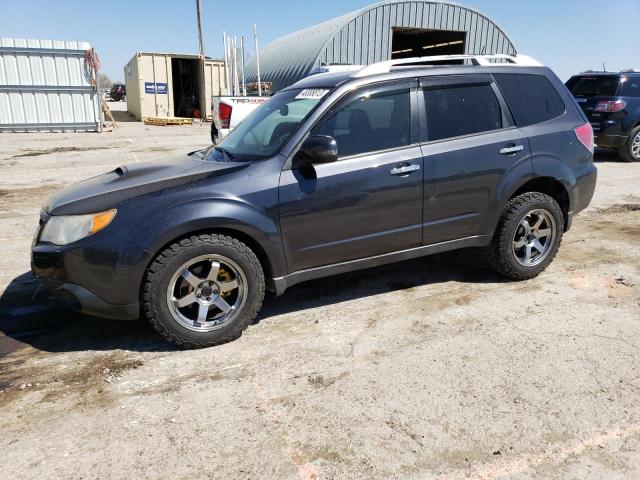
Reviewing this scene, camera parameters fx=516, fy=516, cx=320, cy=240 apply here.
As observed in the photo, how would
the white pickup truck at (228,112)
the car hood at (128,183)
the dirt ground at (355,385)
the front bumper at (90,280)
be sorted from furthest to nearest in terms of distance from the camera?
the white pickup truck at (228,112) → the car hood at (128,183) → the front bumper at (90,280) → the dirt ground at (355,385)

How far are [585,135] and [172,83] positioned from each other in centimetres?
2450

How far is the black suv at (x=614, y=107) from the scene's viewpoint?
1106cm

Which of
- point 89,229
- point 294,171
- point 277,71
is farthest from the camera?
point 277,71

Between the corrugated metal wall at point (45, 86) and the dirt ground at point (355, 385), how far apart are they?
16991 millimetres

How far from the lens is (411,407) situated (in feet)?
9.29

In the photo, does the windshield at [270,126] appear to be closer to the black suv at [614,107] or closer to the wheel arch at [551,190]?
the wheel arch at [551,190]

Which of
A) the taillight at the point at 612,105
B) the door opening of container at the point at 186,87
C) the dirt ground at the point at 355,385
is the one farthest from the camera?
the door opening of container at the point at 186,87

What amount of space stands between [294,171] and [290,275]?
0.74m

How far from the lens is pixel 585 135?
15.4 ft

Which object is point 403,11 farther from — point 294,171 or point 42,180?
point 294,171

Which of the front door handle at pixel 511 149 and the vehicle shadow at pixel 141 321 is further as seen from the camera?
the front door handle at pixel 511 149

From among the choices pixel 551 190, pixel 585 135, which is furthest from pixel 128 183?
pixel 585 135

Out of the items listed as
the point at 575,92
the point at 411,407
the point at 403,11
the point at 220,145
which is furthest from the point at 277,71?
the point at 411,407

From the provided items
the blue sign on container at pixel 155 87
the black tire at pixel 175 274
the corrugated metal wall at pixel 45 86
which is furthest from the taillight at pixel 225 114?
the blue sign on container at pixel 155 87
